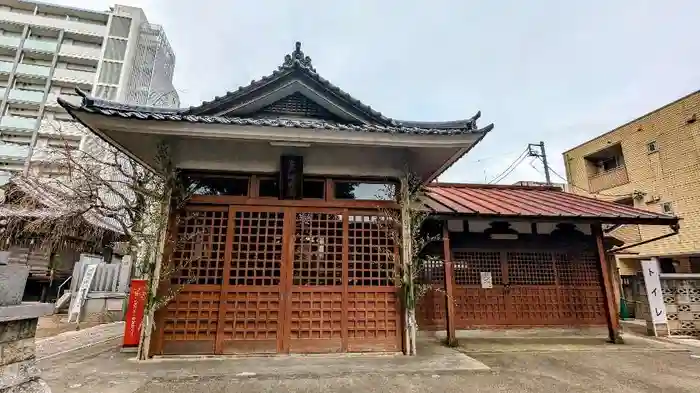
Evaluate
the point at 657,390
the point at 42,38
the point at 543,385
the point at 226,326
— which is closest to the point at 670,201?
the point at 657,390

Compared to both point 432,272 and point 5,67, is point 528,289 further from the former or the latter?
point 5,67

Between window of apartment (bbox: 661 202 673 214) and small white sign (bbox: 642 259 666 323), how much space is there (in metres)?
8.86

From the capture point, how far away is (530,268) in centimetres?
855

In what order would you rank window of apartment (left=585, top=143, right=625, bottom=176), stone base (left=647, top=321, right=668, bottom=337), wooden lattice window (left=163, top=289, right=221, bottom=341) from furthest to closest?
window of apartment (left=585, top=143, right=625, bottom=176)
stone base (left=647, top=321, right=668, bottom=337)
wooden lattice window (left=163, top=289, right=221, bottom=341)

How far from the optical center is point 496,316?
8.19 metres

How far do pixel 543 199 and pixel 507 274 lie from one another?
2.69 meters

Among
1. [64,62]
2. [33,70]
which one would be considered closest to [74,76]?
[64,62]

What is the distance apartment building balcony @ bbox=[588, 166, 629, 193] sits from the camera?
16.6 m

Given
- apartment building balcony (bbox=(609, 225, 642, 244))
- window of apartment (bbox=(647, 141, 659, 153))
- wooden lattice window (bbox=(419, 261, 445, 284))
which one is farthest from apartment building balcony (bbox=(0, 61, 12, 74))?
window of apartment (bbox=(647, 141, 659, 153))

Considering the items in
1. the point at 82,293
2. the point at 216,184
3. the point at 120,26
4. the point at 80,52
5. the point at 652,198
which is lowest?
the point at 82,293

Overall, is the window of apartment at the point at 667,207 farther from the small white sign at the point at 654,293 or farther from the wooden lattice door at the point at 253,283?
the wooden lattice door at the point at 253,283

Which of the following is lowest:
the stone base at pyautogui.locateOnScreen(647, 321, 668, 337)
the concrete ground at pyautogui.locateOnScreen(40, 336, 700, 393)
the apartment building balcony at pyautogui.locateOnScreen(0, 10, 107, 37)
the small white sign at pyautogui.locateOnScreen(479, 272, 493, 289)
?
the concrete ground at pyautogui.locateOnScreen(40, 336, 700, 393)

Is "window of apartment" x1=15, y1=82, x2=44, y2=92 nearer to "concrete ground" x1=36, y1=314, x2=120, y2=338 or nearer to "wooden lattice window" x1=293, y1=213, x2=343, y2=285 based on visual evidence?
"concrete ground" x1=36, y1=314, x2=120, y2=338

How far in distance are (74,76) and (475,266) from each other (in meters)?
33.1
